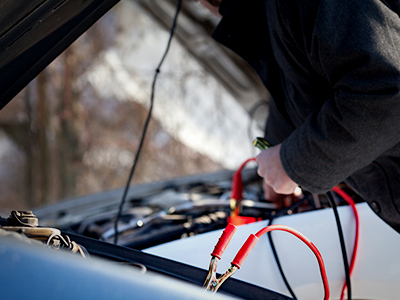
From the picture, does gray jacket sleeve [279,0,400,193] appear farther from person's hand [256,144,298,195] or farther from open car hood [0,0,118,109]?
open car hood [0,0,118,109]

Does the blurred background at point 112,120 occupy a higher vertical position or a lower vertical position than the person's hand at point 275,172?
higher

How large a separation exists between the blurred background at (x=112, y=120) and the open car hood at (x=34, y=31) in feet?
16.2

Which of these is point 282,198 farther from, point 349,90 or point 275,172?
point 349,90

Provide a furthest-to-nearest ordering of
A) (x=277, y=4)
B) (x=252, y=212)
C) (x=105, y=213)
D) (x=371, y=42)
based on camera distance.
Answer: (x=105, y=213), (x=252, y=212), (x=277, y=4), (x=371, y=42)

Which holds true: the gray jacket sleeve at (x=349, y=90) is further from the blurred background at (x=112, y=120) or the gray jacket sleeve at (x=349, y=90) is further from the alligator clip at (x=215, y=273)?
the blurred background at (x=112, y=120)

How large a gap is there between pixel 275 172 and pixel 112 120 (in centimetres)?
569

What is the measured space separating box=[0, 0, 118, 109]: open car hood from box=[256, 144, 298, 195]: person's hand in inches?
21.5

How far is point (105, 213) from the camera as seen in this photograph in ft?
5.76

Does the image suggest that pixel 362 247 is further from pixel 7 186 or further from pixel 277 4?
pixel 7 186

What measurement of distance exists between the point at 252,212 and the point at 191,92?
16.4 ft

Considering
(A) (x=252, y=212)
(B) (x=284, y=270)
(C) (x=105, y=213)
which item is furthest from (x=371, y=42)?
(C) (x=105, y=213)

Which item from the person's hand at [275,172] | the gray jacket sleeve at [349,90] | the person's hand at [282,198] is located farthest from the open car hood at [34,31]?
the person's hand at [282,198]

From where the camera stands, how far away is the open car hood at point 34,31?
0.74m

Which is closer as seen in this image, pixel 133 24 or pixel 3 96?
pixel 3 96
